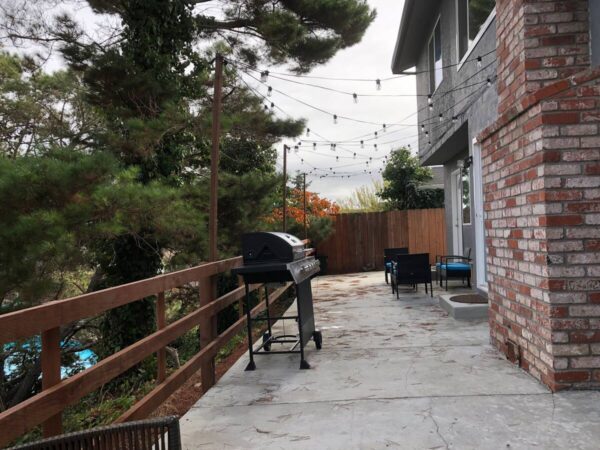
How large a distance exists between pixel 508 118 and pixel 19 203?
3940 mm

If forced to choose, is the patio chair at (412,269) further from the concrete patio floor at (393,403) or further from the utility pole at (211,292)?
the utility pole at (211,292)

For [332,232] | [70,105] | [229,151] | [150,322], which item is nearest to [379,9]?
[229,151]

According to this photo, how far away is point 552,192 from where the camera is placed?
127 inches

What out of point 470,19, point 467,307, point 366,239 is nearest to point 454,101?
point 470,19

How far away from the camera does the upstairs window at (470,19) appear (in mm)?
7048

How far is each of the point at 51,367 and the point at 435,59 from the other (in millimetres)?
10160

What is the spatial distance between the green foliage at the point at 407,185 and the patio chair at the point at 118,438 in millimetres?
17085

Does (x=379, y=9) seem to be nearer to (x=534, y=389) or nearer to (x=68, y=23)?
(x=68, y=23)

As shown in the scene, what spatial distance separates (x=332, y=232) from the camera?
14938mm

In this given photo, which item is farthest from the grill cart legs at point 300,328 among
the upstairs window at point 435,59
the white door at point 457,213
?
the upstairs window at point 435,59

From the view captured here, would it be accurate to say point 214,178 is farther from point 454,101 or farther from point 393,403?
point 454,101

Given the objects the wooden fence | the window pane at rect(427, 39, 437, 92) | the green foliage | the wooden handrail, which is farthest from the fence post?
the green foliage

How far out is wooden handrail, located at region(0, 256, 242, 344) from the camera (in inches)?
71.6

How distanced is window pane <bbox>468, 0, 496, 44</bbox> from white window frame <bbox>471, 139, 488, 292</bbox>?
5.42 ft
